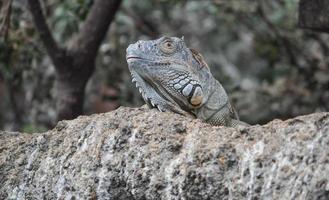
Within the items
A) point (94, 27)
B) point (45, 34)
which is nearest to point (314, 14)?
point (94, 27)

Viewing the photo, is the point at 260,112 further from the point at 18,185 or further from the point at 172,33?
the point at 18,185

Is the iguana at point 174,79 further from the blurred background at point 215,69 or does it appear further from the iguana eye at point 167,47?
the blurred background at point 215,69

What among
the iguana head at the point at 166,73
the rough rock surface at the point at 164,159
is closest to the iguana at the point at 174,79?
the iguana head at the point at 166,73

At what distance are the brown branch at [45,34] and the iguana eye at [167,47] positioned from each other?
2083mm

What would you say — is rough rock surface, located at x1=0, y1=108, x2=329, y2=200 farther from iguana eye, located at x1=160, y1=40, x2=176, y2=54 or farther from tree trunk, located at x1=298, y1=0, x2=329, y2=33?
tree trunk, located at x1=298, y1=0, x2=329, y2=33

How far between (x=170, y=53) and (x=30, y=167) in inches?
38.6

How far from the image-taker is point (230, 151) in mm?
4184

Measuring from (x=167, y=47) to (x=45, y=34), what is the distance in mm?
2238

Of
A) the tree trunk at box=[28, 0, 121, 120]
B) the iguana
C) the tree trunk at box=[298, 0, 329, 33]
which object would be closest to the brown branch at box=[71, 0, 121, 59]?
the tree trunk at box=[28, 0, 121, 120]

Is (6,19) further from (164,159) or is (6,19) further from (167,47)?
(164,159)

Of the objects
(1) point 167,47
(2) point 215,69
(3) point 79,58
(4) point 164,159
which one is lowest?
(2) point 215,69

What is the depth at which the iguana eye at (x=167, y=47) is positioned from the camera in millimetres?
5332

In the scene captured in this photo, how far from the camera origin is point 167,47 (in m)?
5.35

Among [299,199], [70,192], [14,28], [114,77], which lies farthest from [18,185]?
[114,77]
